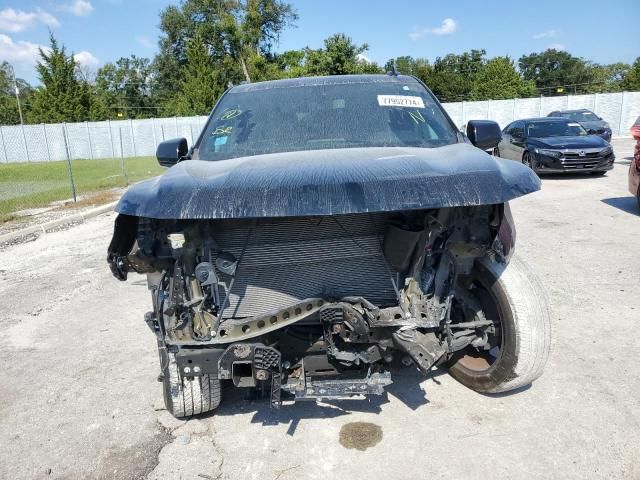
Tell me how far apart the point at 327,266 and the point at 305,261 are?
11cm

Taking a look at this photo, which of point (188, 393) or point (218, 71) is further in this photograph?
point (218, 71)

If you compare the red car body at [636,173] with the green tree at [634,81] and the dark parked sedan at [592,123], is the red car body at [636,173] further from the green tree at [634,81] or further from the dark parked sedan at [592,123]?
the green tree at [634,81]

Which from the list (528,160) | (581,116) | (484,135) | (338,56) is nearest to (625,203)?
(528,160)

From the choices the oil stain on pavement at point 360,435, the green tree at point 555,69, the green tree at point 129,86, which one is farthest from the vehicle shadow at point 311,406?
the green tree at point 555,69

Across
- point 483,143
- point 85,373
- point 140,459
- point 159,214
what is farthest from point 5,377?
point 483,143

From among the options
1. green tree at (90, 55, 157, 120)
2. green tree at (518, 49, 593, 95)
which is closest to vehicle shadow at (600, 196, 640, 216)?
green tree at (90, 55, 157, 120)

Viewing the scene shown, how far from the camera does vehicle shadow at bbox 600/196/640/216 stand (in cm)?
816

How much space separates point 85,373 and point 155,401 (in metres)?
0.82

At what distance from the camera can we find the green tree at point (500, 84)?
45000 millimetres

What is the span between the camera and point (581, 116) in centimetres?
1864

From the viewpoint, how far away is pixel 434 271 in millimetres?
2518

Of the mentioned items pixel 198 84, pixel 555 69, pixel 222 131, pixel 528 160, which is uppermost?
pixel 555 69

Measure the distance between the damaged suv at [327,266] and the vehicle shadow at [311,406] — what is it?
324 mm

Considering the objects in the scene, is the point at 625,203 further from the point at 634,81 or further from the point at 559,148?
the point at 634,81
